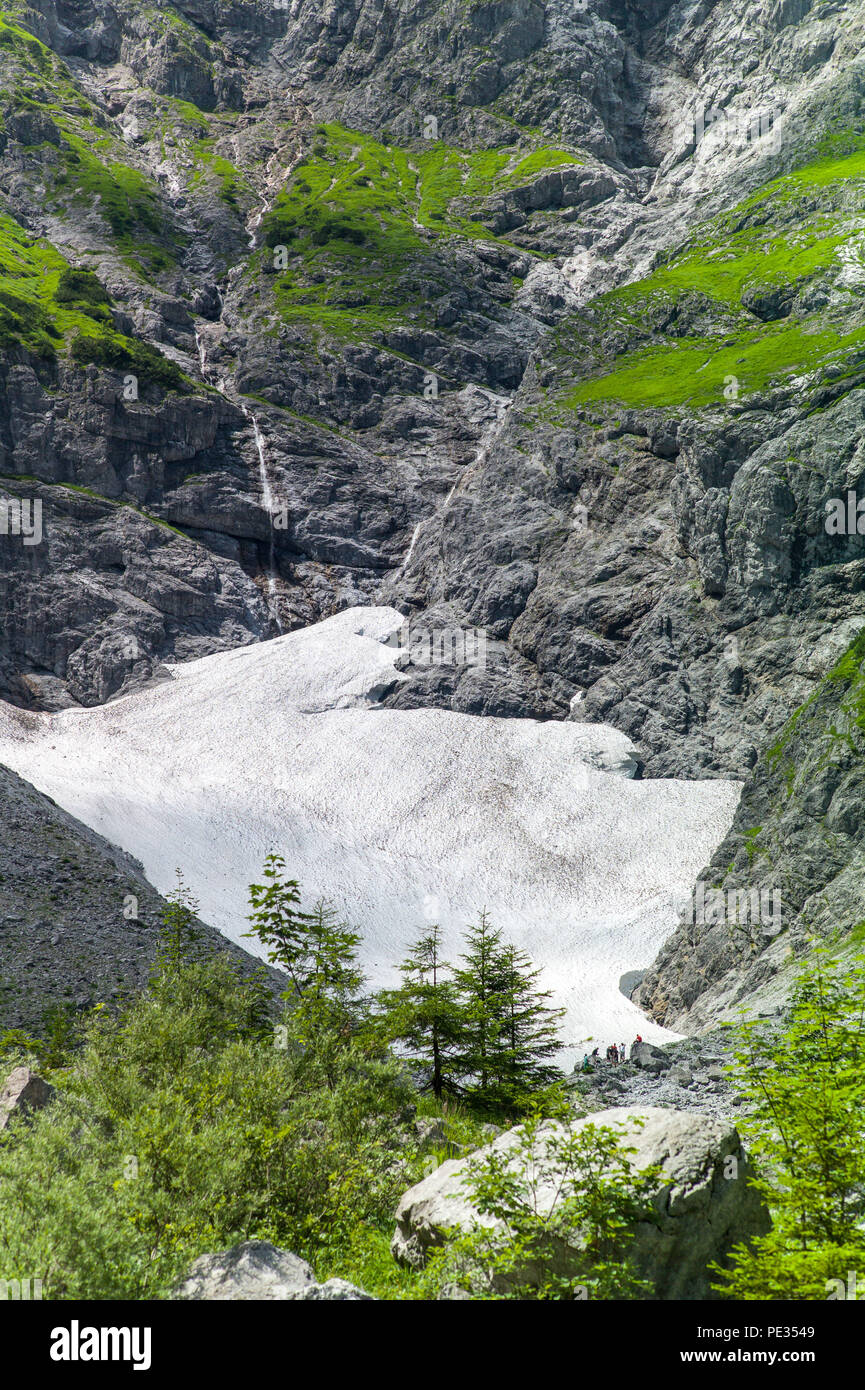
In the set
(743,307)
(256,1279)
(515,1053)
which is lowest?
(256,1279)

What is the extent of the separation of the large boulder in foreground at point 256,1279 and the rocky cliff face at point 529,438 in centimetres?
3174

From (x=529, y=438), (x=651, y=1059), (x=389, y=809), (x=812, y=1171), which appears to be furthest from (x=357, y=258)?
(x=812, y=1171)

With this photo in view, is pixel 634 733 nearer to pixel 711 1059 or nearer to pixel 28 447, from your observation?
pixel 711 1059

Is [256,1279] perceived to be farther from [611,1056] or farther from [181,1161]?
[611,1056]

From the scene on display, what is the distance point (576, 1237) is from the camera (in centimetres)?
1077

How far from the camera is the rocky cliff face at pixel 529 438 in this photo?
8331 centimetres

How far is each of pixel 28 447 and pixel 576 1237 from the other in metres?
132

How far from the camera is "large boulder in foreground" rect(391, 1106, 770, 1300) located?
35.8 feet

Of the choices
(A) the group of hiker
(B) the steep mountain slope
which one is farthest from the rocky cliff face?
(B) the steep mountain slope

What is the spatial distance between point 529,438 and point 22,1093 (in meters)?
115

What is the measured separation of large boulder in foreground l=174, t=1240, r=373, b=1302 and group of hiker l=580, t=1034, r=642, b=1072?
2492cm

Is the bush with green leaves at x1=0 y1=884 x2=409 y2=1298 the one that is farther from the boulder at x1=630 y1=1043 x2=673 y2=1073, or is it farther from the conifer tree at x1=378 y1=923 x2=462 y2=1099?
the boulder at x1=630 y1=1043 x2=673 y2=1073

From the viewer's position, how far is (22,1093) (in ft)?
62.6
